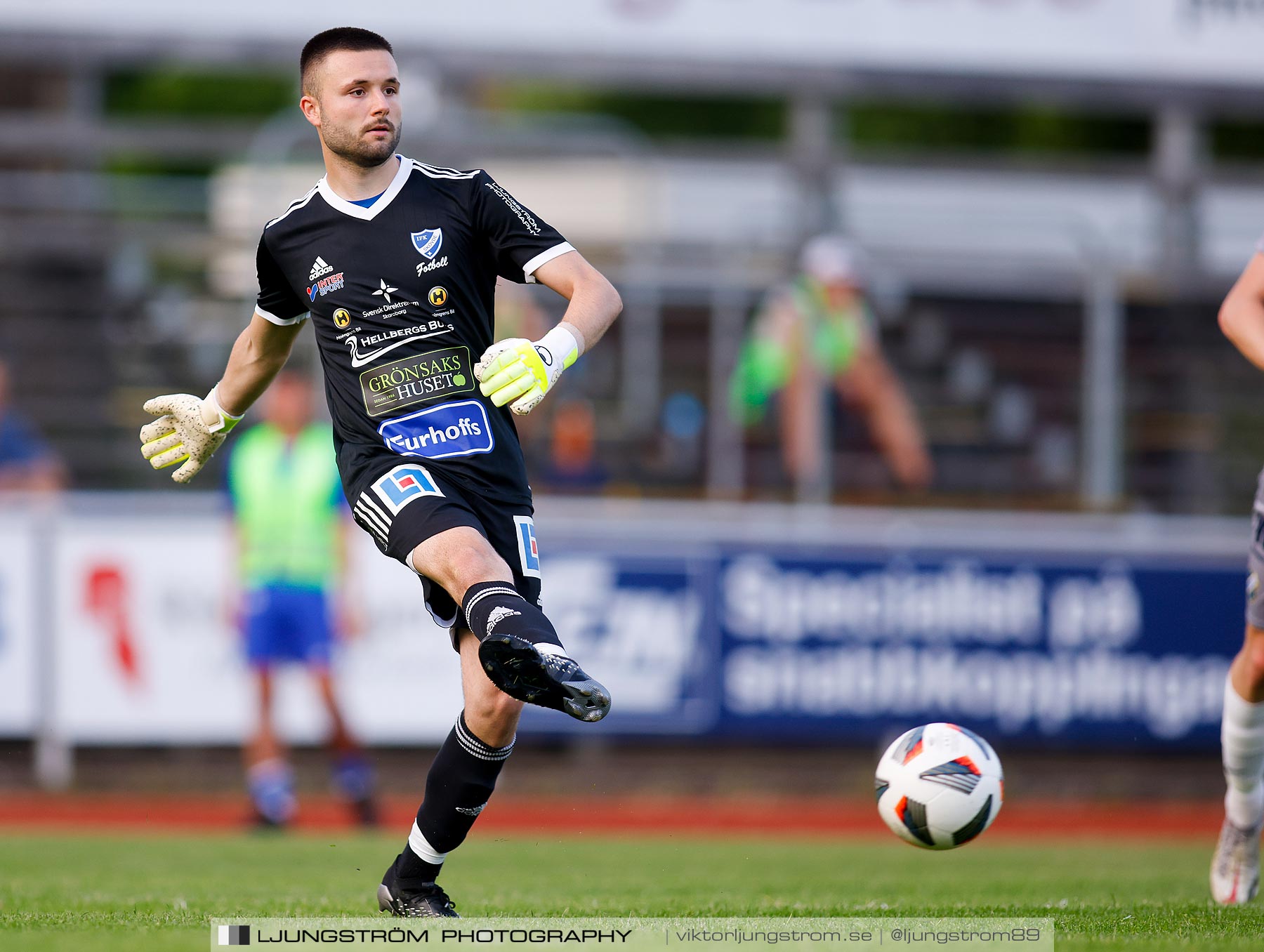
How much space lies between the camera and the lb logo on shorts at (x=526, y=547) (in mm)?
5328

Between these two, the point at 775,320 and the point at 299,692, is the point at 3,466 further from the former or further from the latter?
the point at 775,320

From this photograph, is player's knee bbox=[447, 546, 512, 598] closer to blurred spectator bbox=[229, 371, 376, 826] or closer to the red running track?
blurred spectator bbox=[229, 371, 376, 826]

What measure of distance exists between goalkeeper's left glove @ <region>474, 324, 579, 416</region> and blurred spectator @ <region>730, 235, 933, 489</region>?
8.62 meters

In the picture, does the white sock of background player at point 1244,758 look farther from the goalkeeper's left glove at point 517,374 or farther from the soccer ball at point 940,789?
the goalkeeper's left glove at point 517,374

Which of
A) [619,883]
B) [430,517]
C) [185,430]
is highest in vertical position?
[185,430]

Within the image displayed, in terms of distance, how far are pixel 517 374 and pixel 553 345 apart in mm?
210

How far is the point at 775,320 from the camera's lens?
13.5 m

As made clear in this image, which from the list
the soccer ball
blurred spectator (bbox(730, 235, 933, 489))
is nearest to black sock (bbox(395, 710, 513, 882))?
the soccer ball

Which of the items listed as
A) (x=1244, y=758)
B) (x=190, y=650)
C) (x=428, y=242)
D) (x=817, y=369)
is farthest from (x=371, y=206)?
(x=817, y=369)

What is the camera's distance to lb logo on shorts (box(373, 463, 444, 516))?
5.19m

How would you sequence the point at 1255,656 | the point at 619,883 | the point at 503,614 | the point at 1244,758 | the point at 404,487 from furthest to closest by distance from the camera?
1. the point at 619,883
2. the point at 1244,758
3. the point at 1255,656
4. the point at 404,487
5. the point at 503,614

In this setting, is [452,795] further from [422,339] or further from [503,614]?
[422,339]

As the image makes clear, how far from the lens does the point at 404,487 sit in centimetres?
521

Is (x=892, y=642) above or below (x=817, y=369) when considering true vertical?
below
